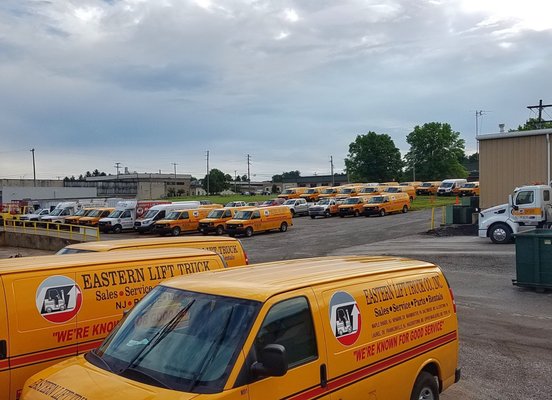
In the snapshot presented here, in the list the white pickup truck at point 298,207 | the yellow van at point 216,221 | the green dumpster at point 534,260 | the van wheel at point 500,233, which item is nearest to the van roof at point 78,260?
the green dumpster at point 534,260

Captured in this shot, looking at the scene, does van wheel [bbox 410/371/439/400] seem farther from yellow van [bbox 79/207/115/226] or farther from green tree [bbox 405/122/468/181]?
green tree [bbox 405/122/468/181]

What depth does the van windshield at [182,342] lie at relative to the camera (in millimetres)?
3547

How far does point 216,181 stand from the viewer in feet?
489

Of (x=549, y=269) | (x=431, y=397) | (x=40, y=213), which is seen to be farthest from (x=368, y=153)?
(x=431, y=397)

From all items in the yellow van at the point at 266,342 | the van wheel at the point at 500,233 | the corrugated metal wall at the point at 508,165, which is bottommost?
the van wheel at the point at 500,233

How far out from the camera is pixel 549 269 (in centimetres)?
1295

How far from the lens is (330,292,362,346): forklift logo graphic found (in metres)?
4.32

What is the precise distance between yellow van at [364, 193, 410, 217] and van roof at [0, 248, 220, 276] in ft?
121

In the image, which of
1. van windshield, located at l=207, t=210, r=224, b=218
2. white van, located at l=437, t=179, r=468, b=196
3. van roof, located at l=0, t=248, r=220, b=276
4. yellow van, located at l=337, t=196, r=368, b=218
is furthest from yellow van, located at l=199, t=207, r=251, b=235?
white van, located at l=437, t=179, r=468, b=196

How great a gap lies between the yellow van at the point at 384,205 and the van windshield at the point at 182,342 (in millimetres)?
39856

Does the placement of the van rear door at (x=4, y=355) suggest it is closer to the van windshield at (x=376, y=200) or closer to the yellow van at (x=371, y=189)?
the van windshield at (x=376, y=200)

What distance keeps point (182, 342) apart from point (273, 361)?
77 cm

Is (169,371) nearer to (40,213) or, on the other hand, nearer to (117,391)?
(117,391)

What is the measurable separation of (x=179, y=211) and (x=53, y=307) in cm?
3257
